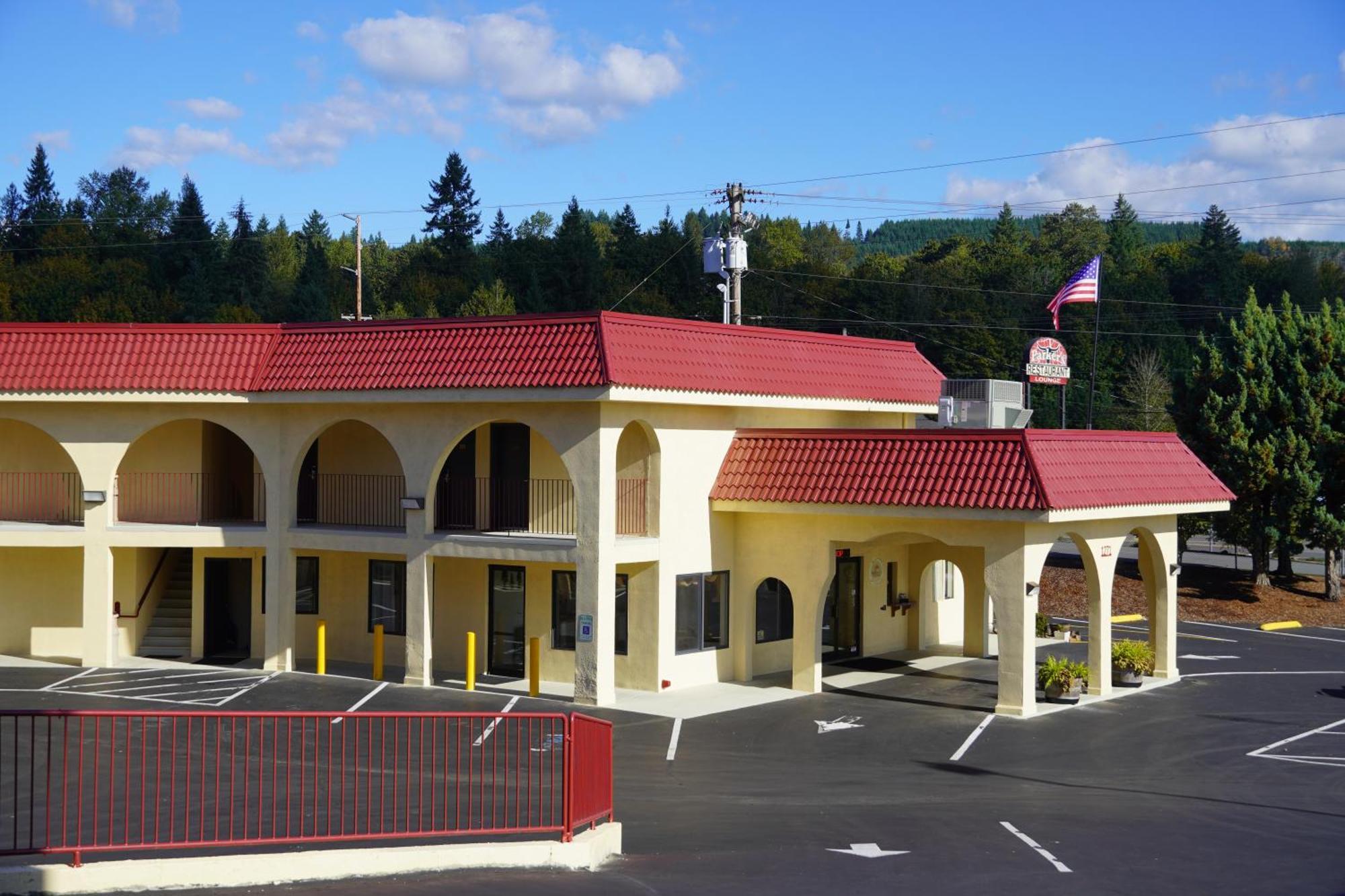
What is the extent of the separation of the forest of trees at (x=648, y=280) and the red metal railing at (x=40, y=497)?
41562 millimetres

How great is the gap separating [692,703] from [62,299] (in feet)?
222

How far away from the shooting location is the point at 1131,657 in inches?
1072

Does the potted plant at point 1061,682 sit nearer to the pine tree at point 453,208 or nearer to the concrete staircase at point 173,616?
the concrete staircase at point 173,616

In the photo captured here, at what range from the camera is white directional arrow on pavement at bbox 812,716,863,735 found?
75.9 ft

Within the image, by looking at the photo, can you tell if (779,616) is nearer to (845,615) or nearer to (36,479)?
(845,615)

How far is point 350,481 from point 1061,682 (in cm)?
1463

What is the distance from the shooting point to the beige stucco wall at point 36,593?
29.7 m

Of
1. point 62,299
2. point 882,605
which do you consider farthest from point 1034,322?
point 882,605

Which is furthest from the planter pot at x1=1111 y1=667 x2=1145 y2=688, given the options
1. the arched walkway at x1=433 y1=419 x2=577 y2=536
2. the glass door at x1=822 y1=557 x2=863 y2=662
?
the arched walkway at x1=433 y1=419 x2=577 y2=536

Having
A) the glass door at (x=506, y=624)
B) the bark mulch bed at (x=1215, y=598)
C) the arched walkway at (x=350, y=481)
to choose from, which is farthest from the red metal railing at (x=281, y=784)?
the bark mulch bed at (x=1215, y=598)

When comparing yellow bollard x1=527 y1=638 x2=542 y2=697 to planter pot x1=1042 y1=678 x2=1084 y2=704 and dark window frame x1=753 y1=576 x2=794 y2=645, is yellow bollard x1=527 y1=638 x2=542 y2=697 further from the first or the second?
planter pot x1=1042 y1=678 x2=1084 y2=704

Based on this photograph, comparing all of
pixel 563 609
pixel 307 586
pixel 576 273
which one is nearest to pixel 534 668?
pixel 563 609

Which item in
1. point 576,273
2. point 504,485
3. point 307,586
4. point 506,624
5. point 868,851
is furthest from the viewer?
point 576,273

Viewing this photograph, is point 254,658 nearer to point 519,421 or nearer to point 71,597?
point 71,597
